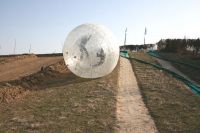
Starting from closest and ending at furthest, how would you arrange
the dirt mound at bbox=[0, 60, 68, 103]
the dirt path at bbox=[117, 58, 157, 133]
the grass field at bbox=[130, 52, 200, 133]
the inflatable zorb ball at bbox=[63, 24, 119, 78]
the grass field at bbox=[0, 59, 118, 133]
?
the grass field at bbox=[0, 59, 118, 133], the dirt path at bbox=[117, 58, 157, 133], the grass field at bbox=[130, 52, 200, 133], the dirt mound at bbox=[0, 60, 68, 103], the inflatable zorb ball at bbox=[63, 24, 119, 78]

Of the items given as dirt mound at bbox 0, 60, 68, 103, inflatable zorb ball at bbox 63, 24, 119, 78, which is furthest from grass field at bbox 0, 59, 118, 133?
inflatable zorb ball at bbox 63, 24, 119, 78

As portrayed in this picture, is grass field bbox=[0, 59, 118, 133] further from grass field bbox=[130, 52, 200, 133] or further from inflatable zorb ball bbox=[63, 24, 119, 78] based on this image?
grass field bbox=[130, 52, 200, 133]

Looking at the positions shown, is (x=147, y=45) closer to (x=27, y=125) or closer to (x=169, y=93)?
(x=169, y=93)

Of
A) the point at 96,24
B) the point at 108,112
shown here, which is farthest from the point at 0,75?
the point at 108,112

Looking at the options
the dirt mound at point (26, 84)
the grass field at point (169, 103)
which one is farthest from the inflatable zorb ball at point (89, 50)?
the dirt mound at point (26, 84)

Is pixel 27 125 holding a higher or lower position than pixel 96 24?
lower

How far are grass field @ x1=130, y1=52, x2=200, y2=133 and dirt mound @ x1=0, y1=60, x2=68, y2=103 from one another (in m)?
6.03

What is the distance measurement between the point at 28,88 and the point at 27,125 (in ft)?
28.3

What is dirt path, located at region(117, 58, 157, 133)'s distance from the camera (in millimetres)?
13836

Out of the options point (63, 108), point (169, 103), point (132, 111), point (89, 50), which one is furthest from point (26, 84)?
point (169, 103)

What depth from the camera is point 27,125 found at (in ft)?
44.8

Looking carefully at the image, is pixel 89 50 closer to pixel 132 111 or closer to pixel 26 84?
pixel 132 111

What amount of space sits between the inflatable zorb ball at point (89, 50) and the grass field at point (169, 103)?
2655mm

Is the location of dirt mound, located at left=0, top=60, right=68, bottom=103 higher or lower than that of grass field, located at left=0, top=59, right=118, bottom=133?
higher
